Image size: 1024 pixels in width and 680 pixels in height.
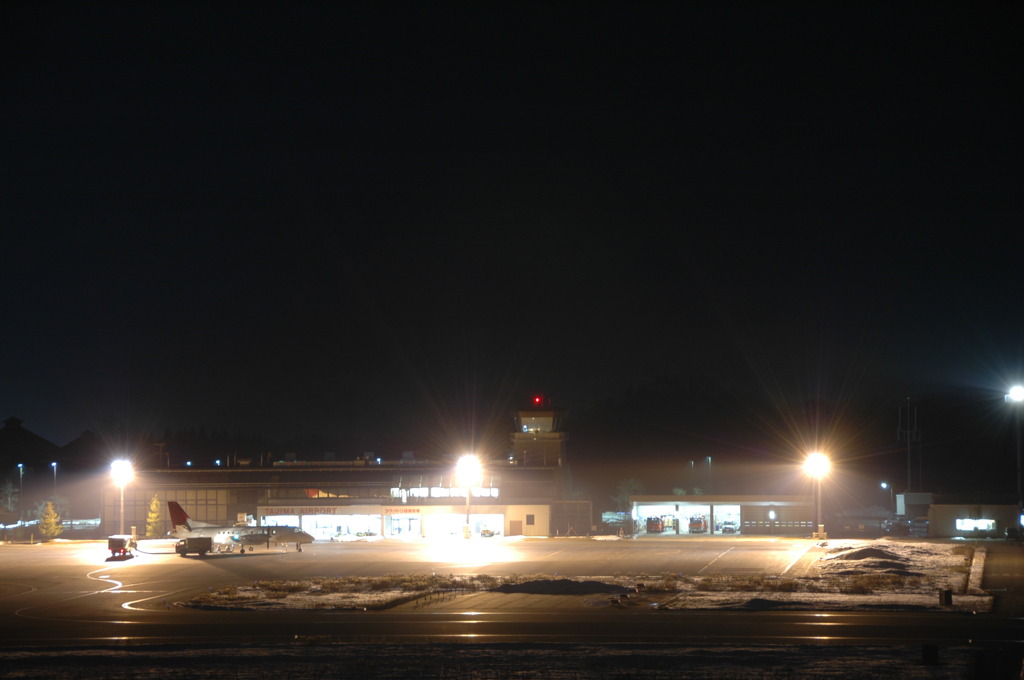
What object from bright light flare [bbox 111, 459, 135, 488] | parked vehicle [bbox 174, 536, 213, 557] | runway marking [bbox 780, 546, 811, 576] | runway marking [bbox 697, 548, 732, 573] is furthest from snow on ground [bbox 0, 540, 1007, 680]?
bright light flare [bbox 111, 459, 135, 488]

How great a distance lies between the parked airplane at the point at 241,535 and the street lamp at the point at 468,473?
15.3 metres

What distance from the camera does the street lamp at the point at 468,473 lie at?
3346 inches

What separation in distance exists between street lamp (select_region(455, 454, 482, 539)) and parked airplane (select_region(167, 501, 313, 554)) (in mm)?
15308

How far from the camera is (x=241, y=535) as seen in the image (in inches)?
2827

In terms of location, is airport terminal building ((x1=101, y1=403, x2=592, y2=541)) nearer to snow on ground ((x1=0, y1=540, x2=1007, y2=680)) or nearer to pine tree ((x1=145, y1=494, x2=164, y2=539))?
pine tree ((x1=145, y1=494, x2=164, y2=539))

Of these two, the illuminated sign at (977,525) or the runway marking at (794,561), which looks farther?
the illuminated sign at (977,525)

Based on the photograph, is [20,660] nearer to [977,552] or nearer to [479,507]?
[977,552]

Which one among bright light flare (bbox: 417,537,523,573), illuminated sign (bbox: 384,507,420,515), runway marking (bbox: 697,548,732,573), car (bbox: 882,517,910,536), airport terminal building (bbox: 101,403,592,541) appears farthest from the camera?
airport terminal building (bbox: 101,403,592,541)

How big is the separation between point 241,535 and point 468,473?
69.9 feet

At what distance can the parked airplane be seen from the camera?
234 ft

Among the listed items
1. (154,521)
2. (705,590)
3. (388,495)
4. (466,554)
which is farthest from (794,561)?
(154,521)

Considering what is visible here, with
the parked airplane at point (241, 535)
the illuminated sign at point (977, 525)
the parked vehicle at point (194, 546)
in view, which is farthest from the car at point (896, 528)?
the parked vehicle at point (194, 546)

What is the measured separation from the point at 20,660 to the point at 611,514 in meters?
91.9

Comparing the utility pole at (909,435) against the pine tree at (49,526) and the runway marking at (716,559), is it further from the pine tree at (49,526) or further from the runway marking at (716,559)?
the pine tree at (49,526)
